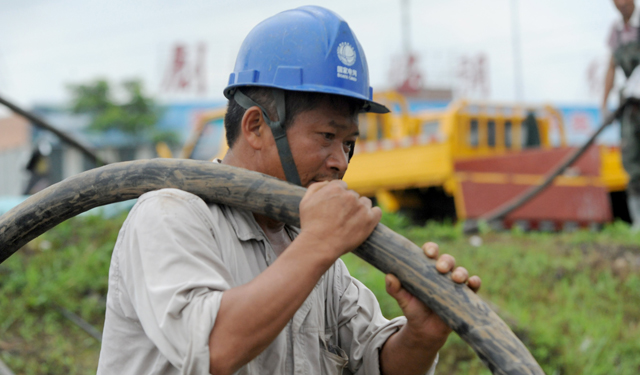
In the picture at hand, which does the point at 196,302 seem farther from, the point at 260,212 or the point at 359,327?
the point at 359,327

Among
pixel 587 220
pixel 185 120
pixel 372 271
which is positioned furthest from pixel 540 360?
pixel 185 120

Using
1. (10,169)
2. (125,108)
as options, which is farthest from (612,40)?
(125,108)

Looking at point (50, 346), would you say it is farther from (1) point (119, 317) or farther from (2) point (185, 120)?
(2) point (185, 120)

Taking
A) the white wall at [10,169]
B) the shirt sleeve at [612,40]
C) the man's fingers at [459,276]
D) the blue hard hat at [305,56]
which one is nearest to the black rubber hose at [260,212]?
the man's fingers at [459,276]

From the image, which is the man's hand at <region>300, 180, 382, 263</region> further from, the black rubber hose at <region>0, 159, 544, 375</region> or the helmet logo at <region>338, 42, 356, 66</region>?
the helmet logo at <region>338, 42, 356, 66</region>

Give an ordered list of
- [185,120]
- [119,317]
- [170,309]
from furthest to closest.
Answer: [185,120] → [119,317] → [170,309]

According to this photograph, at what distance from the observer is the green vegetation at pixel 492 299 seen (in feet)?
11.6

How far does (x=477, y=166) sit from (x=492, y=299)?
456cm

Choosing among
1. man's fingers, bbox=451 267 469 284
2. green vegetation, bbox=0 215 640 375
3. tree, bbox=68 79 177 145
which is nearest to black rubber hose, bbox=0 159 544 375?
man's fingers, bbox=451 267 469 284

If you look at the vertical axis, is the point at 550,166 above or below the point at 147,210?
below

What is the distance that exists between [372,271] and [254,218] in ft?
9.52

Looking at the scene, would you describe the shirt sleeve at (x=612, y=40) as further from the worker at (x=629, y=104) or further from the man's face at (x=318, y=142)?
the man's face at (x=318, y=142)

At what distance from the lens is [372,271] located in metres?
4.34

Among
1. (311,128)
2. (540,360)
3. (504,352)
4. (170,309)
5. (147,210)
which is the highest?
(311,128)
